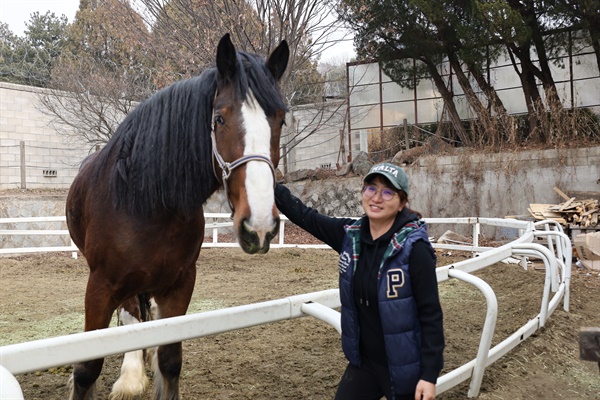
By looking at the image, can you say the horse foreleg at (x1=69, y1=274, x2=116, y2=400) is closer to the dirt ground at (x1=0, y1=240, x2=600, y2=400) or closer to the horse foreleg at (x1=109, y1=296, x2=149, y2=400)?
the horse foreleg at (x1=109, y1=296, x2=149, y2=400)

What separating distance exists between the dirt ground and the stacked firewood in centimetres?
193

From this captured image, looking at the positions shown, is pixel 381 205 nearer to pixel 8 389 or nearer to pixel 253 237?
pixel 253 237

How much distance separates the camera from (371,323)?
6.93 ft

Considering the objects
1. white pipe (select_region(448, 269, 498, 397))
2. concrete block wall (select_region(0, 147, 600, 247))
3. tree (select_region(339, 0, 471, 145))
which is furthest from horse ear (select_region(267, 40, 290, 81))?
tree (select_region(339, 0, 471, 145))

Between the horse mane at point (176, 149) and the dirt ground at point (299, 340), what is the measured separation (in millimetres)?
1401

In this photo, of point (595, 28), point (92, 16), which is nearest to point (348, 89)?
point (595, 28)

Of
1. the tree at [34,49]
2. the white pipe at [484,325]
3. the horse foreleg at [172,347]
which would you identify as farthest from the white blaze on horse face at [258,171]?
the tree at [34,49]

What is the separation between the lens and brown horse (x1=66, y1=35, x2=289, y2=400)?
8.20 feet

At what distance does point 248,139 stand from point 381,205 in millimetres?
665

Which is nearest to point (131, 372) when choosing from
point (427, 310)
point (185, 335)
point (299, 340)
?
point (299, 340)

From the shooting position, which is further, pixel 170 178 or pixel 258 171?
pixel 170 178

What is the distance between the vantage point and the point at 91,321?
287 cm

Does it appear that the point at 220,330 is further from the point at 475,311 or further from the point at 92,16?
the point at 92,16

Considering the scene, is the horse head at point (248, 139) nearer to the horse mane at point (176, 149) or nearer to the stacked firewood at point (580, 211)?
the horse mane at point (176, 149)
